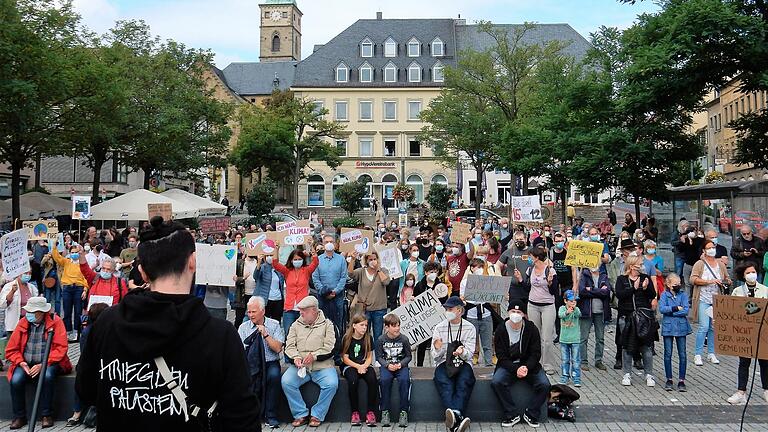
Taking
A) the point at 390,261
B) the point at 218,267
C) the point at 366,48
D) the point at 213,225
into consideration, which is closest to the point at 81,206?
the point at 213,225

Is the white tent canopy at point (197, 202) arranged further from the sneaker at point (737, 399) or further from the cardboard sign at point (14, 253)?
the sneaker at point (737, 399)

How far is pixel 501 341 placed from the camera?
975 cm

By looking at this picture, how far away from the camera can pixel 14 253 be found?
34.5ft

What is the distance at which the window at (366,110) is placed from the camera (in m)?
77.0

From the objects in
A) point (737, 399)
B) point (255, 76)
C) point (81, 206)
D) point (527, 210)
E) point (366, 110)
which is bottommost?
point (737, 399)

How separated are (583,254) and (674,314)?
184cm

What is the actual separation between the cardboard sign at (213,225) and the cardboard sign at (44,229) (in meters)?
11.4

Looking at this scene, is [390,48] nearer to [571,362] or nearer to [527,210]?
[527,210]

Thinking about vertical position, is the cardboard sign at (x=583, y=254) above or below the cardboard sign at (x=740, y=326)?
above

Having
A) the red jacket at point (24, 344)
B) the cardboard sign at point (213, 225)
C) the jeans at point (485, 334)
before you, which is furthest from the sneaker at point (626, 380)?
the cardboard sign at point (213, 225)

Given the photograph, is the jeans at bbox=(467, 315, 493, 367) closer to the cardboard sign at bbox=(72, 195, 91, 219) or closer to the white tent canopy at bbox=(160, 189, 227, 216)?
the cardboard sign at bbox=(72, 195, 91, 219)

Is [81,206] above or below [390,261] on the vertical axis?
above

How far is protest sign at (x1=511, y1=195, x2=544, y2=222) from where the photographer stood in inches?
872

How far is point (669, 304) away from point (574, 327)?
4.79 feet
